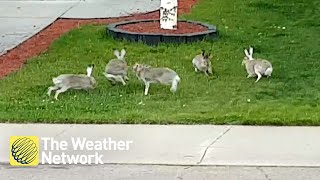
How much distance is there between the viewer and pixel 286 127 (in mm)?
8750

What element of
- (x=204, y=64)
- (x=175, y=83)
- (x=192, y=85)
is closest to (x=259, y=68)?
(x=204, y=64)

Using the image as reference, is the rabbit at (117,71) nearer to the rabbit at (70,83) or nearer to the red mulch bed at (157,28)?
the rabbit at (70,83)

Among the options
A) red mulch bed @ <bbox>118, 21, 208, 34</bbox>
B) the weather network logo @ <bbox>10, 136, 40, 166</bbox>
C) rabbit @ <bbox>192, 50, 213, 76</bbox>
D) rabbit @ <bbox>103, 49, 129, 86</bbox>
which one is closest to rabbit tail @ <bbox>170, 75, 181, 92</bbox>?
rabbit @ <bbox>103, 49, 129, 86</bbox>

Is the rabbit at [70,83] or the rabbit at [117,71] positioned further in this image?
the rabbit at [117,71]

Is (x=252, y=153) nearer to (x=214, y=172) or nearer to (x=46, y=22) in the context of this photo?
(x=214, y=172)

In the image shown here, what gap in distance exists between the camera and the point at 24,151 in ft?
25.7

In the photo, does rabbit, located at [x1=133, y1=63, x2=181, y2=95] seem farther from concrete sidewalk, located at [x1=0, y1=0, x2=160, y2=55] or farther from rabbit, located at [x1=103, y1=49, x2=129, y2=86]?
concrete sidewalk, located at [x1=0, y1=0, x2=160, y2=55]

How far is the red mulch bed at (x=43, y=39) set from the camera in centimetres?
1275

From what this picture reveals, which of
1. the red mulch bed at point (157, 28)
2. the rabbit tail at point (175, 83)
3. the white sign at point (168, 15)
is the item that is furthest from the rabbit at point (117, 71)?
the white sign at point (168, 15)

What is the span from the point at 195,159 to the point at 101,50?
6.31 m

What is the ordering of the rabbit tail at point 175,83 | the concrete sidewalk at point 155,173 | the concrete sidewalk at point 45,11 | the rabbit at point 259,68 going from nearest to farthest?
the concrete sidewalk at point 155,173, the rabbit tail at point 175,83, the rabbit at point 259,68, the concrete sidewalk at point 45,11

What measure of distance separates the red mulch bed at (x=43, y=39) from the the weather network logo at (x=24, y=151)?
3732mm

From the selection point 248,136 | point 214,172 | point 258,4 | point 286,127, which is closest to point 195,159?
point 214,172

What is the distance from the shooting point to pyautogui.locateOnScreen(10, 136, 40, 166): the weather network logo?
24.5 ft
